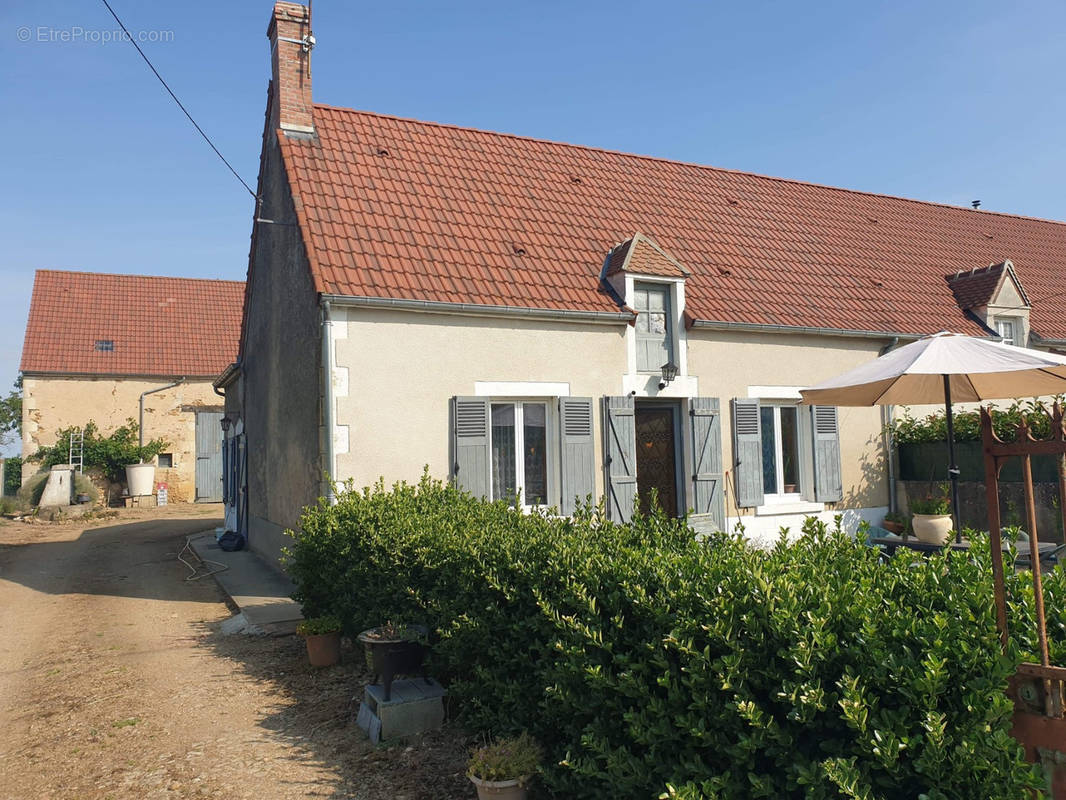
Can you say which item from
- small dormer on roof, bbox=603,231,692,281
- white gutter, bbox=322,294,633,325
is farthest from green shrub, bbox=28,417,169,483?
small dormer on roof, bbox=603,231,692,281

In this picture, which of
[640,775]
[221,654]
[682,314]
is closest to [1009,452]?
[640,775]

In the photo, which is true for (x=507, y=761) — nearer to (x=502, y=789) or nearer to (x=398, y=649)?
(x=502, y=789)

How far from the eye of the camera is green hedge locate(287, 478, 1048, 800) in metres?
2.36

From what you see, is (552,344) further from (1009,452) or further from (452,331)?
(1009,452)

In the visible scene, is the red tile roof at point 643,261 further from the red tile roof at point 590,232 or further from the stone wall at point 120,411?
the stone wall at point 120,411

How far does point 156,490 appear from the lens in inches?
967

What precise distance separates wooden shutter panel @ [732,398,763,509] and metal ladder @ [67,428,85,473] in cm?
2068

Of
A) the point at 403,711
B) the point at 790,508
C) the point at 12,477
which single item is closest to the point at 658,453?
the point at 790,508

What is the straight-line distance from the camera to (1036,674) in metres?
2.37

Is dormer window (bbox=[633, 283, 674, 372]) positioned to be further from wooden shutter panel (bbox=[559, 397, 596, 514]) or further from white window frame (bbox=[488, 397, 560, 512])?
white window frame (bbox=[488, 397, 560, 512])

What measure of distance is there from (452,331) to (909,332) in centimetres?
725

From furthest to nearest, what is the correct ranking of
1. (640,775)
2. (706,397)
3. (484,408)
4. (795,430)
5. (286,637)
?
(795,430) → (706,397) → (484,408) → (286,637) → (640,775)

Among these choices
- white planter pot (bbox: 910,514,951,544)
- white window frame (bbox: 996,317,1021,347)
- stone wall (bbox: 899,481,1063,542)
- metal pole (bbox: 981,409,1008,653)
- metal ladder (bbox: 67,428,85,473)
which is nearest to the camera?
metal pole (bbox: 981,409,1008,653)

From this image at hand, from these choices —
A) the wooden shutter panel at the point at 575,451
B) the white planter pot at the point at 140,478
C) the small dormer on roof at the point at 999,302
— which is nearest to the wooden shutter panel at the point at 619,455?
the wooden shutter panel at the point at 575,451
